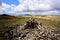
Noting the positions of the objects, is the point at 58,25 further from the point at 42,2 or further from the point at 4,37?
the point at 4,37

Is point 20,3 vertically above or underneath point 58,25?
above

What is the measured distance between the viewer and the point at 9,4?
657 centimetres

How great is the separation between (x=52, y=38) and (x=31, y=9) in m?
1.62

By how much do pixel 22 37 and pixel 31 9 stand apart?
134cm

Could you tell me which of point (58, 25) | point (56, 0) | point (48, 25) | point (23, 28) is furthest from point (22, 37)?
point (56, 0)

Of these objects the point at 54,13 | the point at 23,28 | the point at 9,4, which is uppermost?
the point at 9,4

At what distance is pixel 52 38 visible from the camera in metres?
6.43

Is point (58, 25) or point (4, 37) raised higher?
point (58, 25)

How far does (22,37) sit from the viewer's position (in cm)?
649

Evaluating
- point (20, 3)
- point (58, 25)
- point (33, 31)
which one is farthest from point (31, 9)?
point (58, 25)

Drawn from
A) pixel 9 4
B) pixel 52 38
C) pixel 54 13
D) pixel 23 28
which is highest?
pixel 9 4

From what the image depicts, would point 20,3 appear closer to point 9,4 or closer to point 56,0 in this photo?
point 9,4

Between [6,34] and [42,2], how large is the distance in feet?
7.18

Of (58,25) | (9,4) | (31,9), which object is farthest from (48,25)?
(9,4)
